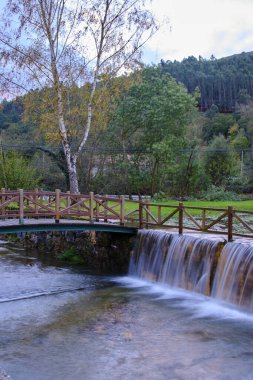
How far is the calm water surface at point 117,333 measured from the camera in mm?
9625

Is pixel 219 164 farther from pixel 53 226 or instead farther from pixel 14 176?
pixel 53 226

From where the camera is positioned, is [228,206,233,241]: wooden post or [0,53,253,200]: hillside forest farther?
[0,53,253,200]: hillside forest

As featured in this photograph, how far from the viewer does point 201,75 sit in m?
103

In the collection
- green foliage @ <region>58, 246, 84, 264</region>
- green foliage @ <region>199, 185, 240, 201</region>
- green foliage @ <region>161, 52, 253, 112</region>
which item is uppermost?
green foliage @ <region>161, 52, 253, 112</region>

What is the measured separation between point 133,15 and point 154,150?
1507cm

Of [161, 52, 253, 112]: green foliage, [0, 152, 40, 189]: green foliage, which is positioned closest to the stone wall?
[0, 152, 40, 189]: green foliage

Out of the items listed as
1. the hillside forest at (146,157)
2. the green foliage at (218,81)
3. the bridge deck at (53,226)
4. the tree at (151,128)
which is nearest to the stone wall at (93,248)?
the bridge deck at (53,226)

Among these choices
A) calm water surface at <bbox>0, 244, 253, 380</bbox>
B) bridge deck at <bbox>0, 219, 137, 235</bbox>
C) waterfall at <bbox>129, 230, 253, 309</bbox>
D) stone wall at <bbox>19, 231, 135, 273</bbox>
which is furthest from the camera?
stone wall at <bbox>19, 231, 135, 273</bbox>

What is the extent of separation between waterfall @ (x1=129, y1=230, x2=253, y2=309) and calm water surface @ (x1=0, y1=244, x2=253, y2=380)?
43 centimetres

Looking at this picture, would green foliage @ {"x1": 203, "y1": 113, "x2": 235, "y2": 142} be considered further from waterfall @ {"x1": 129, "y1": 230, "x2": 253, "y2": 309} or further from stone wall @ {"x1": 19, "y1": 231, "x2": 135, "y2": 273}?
waterfall @ {"x1": 129, "y1": 230, "x2": 253, "y2": 309}

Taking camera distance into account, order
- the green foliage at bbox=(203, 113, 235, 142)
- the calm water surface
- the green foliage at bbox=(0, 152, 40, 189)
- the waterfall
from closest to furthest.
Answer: the calm water surface, the waterfall, the green foliage at bbox=(0, 152, 40, 189), the green foliage at bbox=(203, 113, 235, 142)

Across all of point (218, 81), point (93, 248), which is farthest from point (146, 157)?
point (218, 81)

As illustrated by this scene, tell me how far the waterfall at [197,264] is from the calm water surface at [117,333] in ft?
1.41

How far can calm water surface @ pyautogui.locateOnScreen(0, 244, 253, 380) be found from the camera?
9625mm
